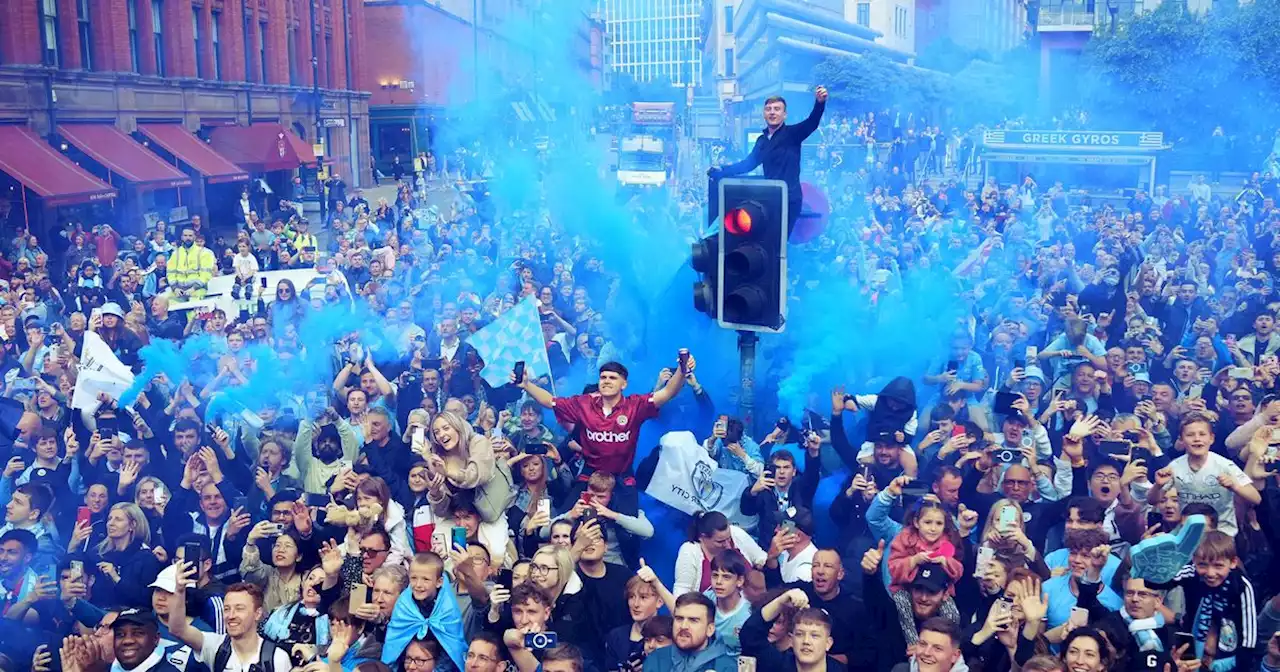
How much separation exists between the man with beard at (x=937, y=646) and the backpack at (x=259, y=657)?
2867mm

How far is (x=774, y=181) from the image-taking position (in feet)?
20.1

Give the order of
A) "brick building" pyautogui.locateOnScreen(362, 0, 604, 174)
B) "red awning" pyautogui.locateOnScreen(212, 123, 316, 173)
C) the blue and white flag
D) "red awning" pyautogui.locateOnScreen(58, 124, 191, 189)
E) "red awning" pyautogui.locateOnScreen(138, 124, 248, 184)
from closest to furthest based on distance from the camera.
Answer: the blue and white flag, "red awning" pyautogui.locateOnScreen(58, 124, 191, 189), "red awning" pyautogui.locateOnScreen(138, 124, 248, 184), "red awning" pyautogui.locateOnScreen(212, 123, 316, 173), "brick building" pyautogui.locateOnScreen(362, 0, 604, 174)

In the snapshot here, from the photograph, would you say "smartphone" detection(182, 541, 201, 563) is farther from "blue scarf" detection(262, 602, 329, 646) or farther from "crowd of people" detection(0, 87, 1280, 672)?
"blue scarf" detection(262, 602, 329, 646)

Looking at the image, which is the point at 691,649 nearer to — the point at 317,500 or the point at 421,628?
the point at 421,628

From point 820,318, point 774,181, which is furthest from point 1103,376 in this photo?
point 774,181

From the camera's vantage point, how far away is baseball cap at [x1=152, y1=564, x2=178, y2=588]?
20.4ft

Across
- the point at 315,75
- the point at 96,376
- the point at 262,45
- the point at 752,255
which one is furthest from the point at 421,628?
the point at 315,75

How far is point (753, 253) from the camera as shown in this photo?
6.14 m

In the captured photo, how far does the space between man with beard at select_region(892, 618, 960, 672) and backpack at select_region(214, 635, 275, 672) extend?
9.40ft

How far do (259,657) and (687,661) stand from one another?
1961mm

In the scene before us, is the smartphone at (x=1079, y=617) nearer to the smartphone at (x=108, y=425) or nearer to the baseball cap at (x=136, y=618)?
the baseball cap at (x=136, y=618)

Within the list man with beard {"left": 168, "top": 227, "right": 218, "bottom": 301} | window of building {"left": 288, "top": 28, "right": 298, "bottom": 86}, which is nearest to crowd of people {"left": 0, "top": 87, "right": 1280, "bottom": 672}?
man with beard {"left": 168, "top": 227, "right": 218, "bottom": 301}

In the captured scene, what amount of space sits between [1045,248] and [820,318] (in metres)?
6.18

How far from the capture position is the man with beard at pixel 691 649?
558cm
